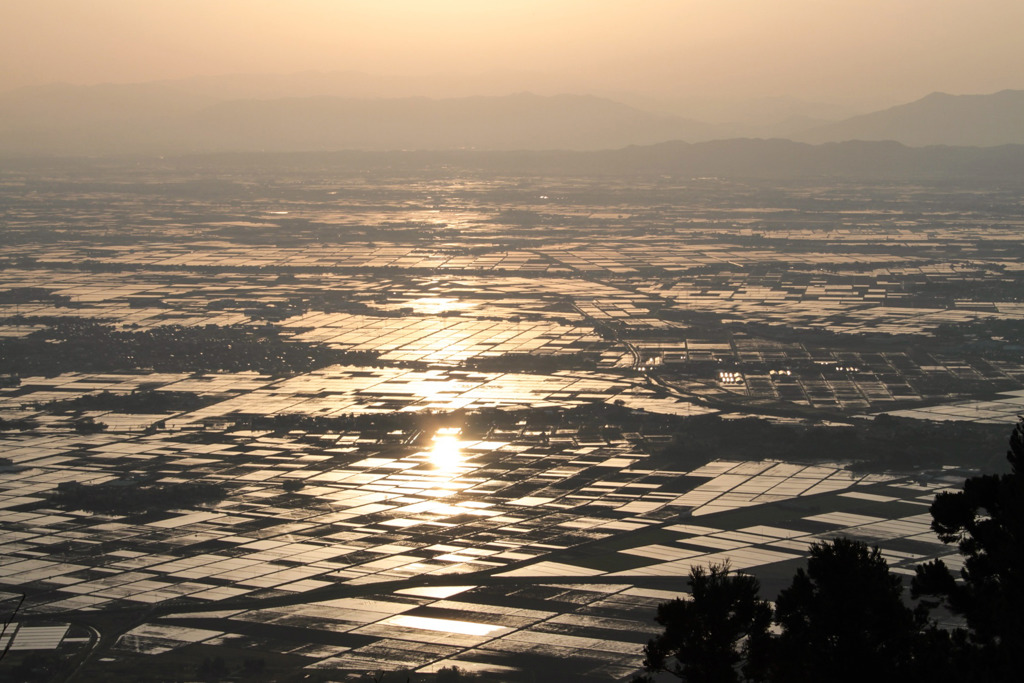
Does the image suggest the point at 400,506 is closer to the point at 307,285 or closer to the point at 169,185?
the point at 307,285

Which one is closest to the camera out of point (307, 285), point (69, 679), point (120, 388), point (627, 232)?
point (69, 679)

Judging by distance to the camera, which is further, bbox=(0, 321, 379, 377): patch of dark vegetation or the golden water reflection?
bbox=(0, 321, 379, 377): patch of dark vegetation

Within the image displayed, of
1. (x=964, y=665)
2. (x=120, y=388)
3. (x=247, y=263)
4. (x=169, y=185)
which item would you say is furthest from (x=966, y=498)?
(x=169, y=185)

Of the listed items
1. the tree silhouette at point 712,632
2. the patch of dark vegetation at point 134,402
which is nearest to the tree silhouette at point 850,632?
the tree silhouette at point 712,632

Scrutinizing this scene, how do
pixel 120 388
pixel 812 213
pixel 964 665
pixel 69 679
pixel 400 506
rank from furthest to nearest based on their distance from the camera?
pixel 812 213 → pixel 120 388 → pixel 400 506 → pixel 69 679 → pixel 964 665

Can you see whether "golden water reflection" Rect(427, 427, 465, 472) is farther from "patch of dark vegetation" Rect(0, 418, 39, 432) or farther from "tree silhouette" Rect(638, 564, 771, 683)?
"tree silhouette" Rect(638, 564, 771, 683)

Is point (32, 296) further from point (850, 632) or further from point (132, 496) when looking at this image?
point (850, 632)

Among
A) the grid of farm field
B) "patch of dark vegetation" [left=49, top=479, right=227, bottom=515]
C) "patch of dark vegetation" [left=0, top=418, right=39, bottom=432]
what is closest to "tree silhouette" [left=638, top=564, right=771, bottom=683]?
the grid of farm field
